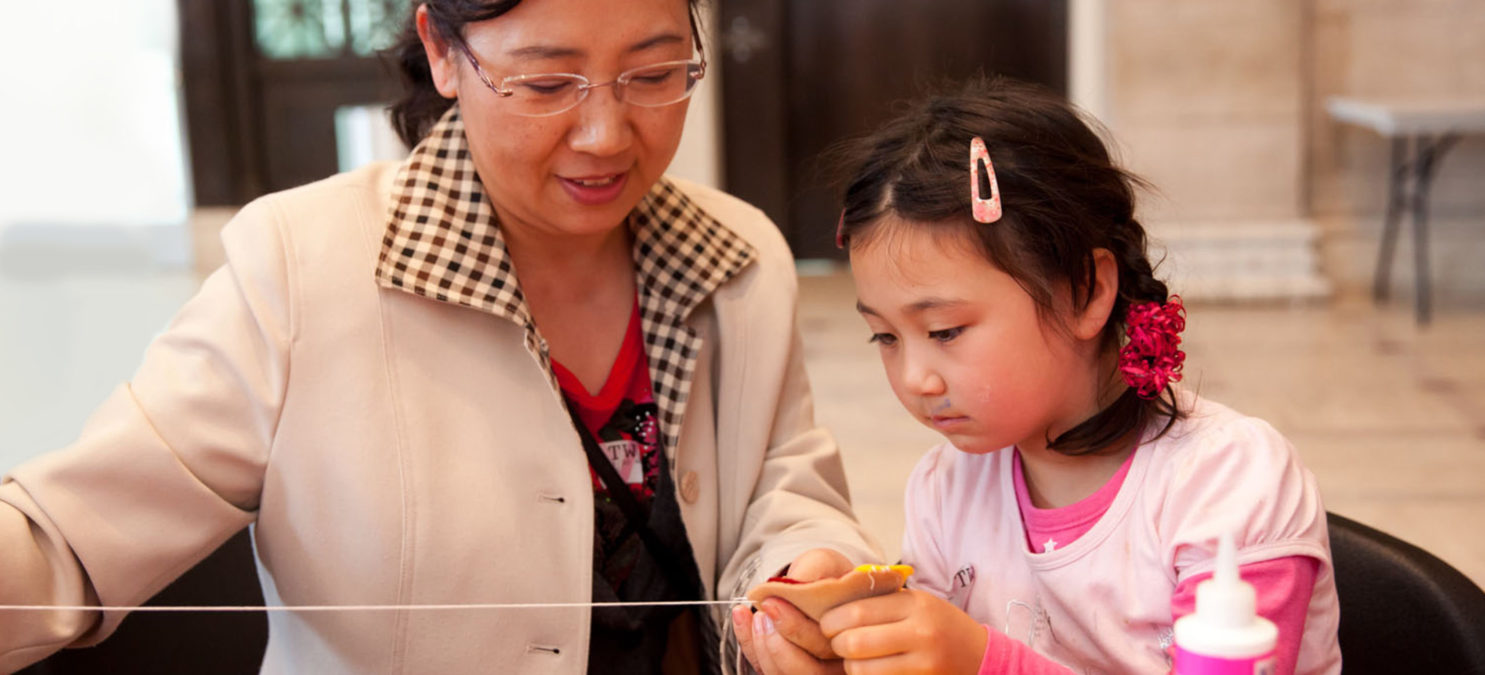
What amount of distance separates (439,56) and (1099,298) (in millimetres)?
698

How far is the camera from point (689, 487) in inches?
60.2

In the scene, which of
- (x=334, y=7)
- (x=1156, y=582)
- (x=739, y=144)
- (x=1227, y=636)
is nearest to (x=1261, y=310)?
(x=739, y=144)

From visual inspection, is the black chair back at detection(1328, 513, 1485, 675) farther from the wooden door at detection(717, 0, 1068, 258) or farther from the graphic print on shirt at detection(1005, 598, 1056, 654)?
the wooden door at detection(717, 0, 1068, 258)

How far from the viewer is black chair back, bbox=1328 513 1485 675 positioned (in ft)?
4.18

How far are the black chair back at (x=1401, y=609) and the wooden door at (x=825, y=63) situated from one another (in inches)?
210

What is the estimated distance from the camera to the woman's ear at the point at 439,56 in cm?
143

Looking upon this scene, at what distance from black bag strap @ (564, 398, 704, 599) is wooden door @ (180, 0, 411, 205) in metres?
5.60

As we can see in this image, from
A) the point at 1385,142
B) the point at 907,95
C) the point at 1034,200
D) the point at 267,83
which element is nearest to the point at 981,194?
the point at 1034,200

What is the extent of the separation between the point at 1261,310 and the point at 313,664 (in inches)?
202

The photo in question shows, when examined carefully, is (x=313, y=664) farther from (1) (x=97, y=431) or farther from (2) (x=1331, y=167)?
(2) (x=1331, y=167)

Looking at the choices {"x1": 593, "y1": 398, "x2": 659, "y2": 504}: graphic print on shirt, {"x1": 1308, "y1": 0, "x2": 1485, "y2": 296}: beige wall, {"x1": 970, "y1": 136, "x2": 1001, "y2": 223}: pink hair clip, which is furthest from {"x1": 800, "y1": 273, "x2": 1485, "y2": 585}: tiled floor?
{"x1": 970, "y1": 136, "x2": 1001, "y2": 223}: pink hair clip

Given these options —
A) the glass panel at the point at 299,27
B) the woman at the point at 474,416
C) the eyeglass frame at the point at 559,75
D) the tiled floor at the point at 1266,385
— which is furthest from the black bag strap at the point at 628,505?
the glass panel at the point at 299,27

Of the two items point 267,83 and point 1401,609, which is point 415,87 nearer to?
point 1401,609

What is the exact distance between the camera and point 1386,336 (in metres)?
5.28
